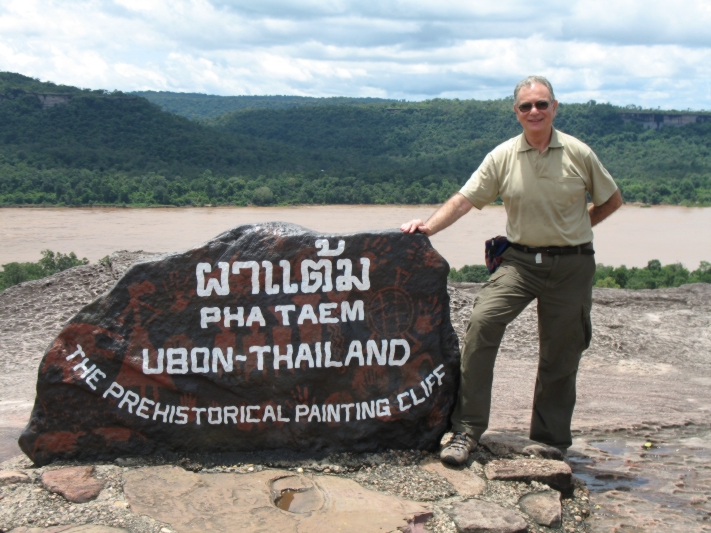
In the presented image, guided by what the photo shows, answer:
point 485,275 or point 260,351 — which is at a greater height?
point 260,351

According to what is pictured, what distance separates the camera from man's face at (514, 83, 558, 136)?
3732 mm

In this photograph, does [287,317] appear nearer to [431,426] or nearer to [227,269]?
[227,269]

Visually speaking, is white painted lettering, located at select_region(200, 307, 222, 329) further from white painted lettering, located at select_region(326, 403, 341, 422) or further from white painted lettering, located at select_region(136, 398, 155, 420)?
white painted lettering, located at select_region(326, 403, 341, 422)

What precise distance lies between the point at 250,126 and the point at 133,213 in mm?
30498

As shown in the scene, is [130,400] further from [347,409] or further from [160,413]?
[347,409]

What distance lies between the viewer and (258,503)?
3.41m

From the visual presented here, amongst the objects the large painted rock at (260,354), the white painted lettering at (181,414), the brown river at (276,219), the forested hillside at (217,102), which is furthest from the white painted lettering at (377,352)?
the forested hillside at (217,102)

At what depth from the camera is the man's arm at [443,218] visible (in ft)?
12.9

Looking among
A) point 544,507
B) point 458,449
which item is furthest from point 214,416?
point 544,507

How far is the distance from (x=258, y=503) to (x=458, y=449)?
39.4 inches

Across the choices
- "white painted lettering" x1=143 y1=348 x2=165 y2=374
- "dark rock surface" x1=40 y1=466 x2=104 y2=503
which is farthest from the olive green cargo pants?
"dark rock surface" x1=40 y1=466 x2=104 y2=503

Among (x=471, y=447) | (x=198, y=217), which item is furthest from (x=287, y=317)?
(x=198, y=217)

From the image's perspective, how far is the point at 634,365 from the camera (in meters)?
6.60

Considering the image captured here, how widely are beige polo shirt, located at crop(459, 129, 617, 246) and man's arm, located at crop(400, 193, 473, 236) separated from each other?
8.0 inches
